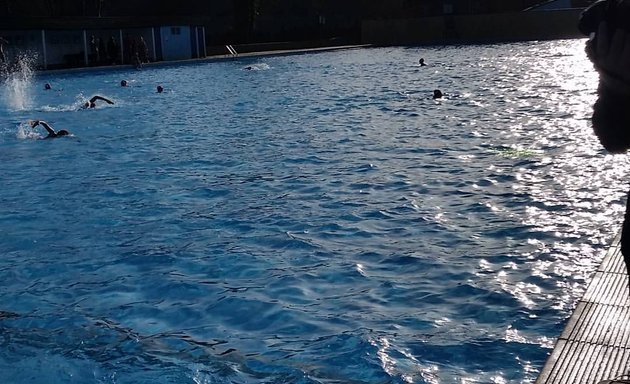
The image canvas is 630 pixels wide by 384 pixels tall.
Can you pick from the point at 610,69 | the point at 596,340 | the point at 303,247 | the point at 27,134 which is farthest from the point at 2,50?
the point at 610,69

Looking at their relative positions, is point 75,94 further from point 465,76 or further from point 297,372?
point 297,372

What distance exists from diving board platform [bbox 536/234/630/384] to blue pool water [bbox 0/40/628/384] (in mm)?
374

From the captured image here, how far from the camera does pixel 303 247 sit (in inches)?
280

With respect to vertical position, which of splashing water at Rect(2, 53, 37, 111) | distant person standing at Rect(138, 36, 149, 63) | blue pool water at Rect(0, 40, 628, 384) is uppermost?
Result: distant person standing at Rect(138, 36, 149, 63)

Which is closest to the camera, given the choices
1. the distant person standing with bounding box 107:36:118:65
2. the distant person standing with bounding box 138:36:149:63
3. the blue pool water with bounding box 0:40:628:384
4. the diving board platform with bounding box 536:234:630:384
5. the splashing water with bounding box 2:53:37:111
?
the diving board platform with bounding box 536:234:630:384

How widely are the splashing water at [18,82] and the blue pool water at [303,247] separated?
7467mm

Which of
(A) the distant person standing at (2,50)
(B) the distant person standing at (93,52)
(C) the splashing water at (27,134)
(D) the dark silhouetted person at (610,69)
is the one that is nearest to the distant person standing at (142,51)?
(B) the distant person standing at (93,52)

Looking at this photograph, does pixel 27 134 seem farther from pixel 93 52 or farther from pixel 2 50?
pixel 93 52

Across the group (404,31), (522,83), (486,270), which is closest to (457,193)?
(486,270)

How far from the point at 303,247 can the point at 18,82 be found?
81.1ft

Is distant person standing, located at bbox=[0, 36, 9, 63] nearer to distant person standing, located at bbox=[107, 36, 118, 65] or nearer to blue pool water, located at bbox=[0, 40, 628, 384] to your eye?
distant person standing, located at bbox=[107, 36, 118, 65]

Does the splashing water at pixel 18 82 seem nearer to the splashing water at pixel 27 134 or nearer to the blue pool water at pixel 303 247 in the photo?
the splashing water at pixel 27 134

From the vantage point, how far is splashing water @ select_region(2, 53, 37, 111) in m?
22.9

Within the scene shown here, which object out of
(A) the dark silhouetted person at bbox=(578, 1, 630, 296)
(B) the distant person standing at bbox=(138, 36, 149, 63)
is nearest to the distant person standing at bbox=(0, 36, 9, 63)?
(B) the distant person standing at bbox=(138, 36, 149, 63)
